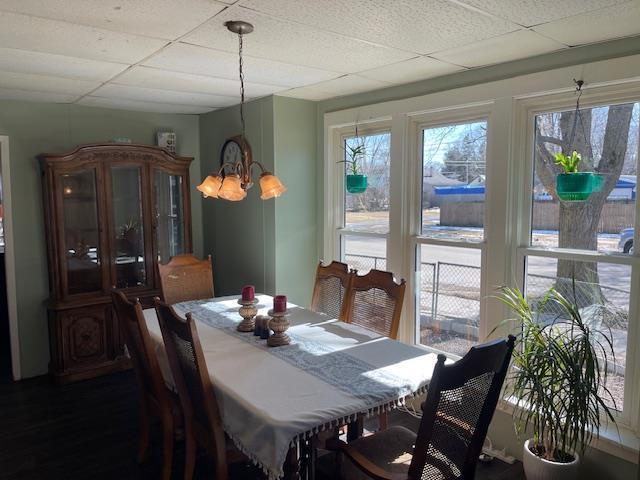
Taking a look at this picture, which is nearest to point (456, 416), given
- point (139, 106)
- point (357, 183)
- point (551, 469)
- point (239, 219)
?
point (551, 469)

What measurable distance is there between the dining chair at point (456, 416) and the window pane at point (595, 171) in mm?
1209

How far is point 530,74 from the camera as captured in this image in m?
2.63

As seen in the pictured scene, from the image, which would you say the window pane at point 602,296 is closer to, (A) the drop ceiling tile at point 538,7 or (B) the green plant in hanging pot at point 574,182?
(B) the green plant in hanging pot at point 574,182

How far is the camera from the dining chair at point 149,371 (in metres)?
2.33

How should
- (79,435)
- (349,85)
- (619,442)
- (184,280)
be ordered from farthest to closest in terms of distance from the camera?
(184,280) < (349,85) < (79,435) < (619,442)

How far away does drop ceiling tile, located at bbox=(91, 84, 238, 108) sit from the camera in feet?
11.4

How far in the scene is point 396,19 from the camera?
2.06 meters

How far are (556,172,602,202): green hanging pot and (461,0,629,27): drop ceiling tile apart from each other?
718 mm

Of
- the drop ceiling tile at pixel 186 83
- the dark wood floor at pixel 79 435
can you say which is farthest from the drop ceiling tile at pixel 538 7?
the dark wood floor at pixel 79 435

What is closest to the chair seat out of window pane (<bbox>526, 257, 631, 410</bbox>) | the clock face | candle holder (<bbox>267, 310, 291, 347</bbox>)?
candle holder (<bbox>267, 310, 291, 347</bbox>)

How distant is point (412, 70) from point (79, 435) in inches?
121

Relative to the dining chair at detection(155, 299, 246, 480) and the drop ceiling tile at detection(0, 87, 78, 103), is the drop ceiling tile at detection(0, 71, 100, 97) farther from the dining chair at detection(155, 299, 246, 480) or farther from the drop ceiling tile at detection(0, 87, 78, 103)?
the dining chair at detection(155, 299, 246, 480)

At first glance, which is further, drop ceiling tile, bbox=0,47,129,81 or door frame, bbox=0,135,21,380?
door frame, bbox=0,135,21,380

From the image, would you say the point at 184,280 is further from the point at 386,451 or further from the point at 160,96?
the point at 386,451
